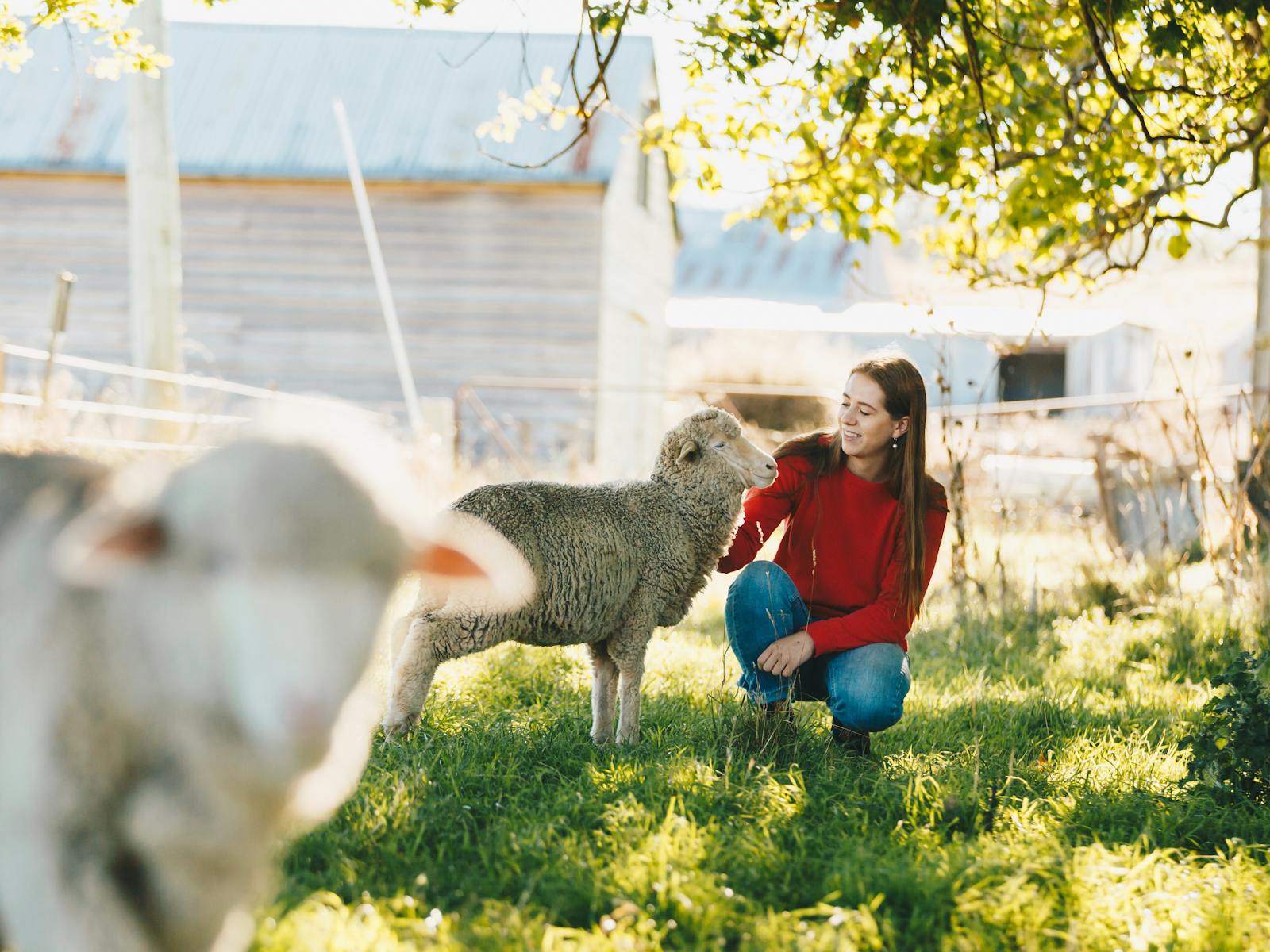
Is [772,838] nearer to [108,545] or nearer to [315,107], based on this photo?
[108,545]

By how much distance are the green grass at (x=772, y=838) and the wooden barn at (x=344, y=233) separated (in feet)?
36.7

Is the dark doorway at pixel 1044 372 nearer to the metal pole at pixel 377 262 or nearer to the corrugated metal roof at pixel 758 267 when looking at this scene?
the corrugated metal roof at pixel 758 267

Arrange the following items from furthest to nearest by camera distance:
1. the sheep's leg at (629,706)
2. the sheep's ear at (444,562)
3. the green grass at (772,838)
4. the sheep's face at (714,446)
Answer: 1. the sheep's face at (714,446)
2. the sheep's leg at (629,706)
3. the green grass at (772,838)
4. the sheep's ear at (444,562)

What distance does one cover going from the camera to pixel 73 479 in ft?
6.22

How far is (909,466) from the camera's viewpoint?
12.4ft

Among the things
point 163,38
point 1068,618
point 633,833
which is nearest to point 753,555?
point 633,833

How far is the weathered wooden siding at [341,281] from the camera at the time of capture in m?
15.5

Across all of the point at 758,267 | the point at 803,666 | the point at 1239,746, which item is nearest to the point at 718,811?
the point at 803,666

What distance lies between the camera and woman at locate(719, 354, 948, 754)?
3699 mm

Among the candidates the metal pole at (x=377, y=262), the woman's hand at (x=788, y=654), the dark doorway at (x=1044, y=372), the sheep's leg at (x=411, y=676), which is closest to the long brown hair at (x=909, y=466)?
the woman's hand at (x=788, y=654)

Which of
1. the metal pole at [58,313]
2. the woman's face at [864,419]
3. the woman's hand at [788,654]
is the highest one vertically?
the metal pole at [58,313]

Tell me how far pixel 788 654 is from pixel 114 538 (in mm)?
2564

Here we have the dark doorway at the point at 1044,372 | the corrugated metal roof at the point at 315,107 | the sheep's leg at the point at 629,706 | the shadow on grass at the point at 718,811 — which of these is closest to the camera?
the shadow on grass at the point at 718,811

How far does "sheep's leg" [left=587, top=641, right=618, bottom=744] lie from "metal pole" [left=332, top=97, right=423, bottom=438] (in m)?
8.57
